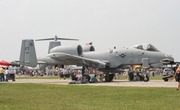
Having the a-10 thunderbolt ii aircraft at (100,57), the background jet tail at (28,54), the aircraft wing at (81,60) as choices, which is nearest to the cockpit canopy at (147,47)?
the a-10 thunderbolt ii aircraft at (100,57)

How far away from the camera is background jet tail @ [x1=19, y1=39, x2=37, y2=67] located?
37.2 meters

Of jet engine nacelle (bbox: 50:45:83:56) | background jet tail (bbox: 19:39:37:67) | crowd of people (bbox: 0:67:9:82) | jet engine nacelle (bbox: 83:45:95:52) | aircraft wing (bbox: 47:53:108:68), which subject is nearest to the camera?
aircraft wing (bbox: 47:53:108:68)

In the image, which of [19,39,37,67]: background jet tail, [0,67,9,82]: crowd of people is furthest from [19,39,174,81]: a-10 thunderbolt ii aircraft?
[0,67,9,82]: crowd of people

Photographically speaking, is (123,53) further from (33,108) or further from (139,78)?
(33,108)

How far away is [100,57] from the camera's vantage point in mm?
35531

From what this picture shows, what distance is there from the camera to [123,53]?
111ft

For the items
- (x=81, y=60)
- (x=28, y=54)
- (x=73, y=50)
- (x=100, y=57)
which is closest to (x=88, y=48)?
(x=73, y=50)

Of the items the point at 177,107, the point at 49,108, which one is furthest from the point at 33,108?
the point at 177,107

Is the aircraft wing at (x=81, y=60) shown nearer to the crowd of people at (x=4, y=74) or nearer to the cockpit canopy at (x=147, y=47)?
the cockpit canopy at (x=147, y=47)

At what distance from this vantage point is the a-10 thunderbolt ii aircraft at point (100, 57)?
33281 mm

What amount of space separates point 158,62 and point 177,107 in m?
22.0

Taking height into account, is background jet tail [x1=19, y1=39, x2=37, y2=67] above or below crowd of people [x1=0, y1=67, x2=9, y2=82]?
above

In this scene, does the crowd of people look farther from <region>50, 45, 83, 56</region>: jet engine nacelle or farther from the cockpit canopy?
the cockpit canopy

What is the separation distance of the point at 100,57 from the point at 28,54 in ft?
24.4
